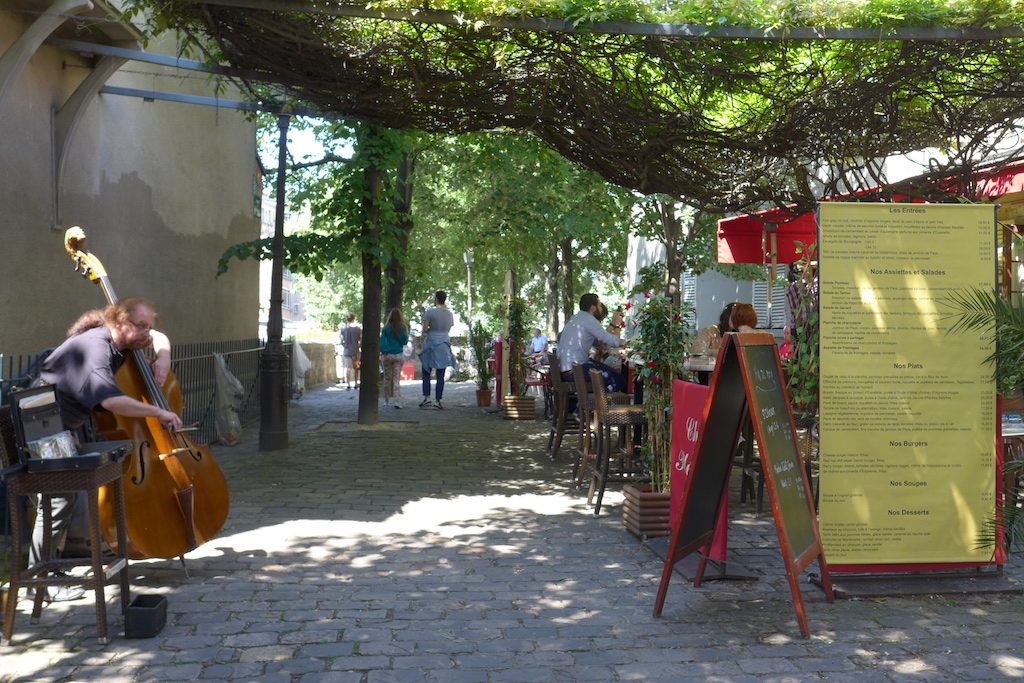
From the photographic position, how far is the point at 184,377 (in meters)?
11.5

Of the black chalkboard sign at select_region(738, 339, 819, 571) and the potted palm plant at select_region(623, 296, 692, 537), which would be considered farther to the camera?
the potted palm plant at select_region(623, 296, 692, 537)

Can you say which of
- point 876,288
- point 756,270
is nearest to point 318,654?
point 876,288

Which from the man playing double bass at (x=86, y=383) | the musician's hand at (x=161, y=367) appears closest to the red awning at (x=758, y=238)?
the musician's hand at (x=161, y=367)

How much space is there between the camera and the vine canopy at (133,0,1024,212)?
6672mm

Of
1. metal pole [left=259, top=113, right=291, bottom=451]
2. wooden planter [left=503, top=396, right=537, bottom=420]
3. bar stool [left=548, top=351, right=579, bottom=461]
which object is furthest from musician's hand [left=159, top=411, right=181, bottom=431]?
wooden planter [left=503, top=396, right=537, bottom=420]

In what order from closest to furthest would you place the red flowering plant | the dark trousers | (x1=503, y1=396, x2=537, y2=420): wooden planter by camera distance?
1. the red flowering plant
2. (x1=503, y1=396, x2=537, y2=420): wooden planter
3. the dark trousers

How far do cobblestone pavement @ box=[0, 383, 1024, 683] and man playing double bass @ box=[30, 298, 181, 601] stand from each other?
417 millimetres

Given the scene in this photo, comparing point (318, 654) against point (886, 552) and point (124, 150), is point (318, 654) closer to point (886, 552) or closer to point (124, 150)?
point (886, 552)

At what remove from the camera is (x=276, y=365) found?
11.7m

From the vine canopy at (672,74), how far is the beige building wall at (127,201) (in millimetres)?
2390

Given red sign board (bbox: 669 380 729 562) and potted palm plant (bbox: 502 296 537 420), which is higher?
potted palm plant (bbox: 502 296 537 420)

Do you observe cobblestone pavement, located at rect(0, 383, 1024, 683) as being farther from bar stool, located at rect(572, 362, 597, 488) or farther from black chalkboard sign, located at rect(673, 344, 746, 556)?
bar stool, located at rect(572, 362, 597, 488)

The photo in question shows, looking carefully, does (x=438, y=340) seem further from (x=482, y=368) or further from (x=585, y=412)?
(x=585, y=412)

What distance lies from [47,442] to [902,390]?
433 cm
